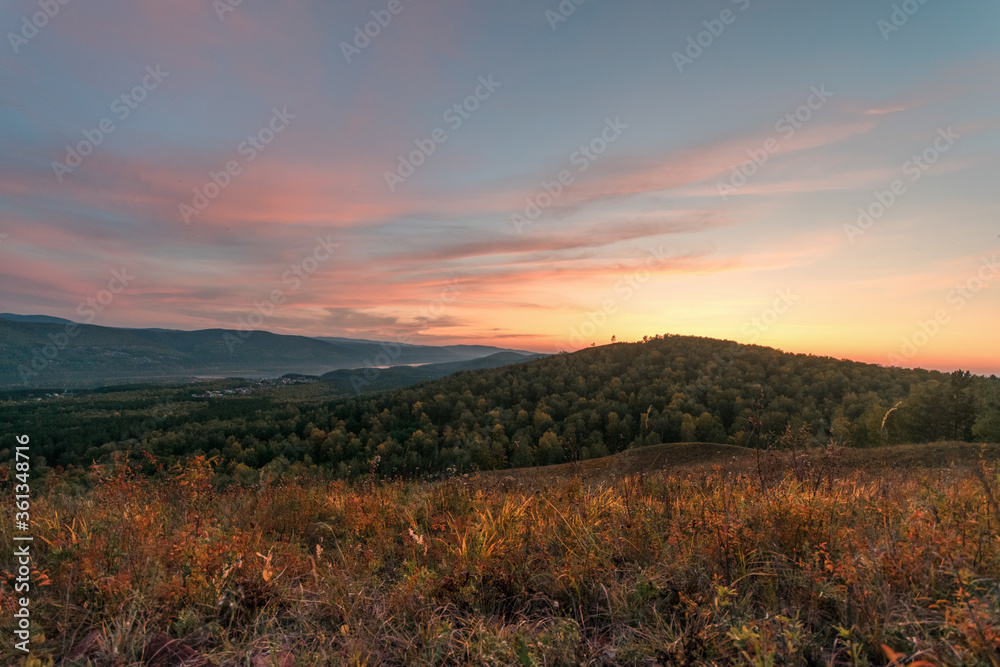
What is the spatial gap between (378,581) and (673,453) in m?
24.3

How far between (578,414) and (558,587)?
208ft

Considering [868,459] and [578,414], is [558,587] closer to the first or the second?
[868,459]

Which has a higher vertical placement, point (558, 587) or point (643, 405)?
point (558, 587)

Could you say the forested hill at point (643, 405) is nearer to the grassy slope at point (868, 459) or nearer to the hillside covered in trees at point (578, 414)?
the hillside covered in trees at point (578, 414)

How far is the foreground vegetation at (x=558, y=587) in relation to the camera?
9.28 feet

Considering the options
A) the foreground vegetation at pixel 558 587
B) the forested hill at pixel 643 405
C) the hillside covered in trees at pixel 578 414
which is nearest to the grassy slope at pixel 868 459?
the foreground vegetation at pixel 558 587

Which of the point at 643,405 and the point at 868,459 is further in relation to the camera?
the point at 643,405

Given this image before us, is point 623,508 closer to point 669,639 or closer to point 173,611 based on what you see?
point 669,639

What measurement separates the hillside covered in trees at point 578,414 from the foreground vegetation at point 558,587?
38.5 m

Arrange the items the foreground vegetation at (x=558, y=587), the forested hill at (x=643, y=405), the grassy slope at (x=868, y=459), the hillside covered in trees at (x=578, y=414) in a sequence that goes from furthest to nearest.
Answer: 1. the hillside covered in trees at (x=578, y=414)
2. the forested hill at (x=643, y=405)
3. the grassy slope at (x=868, y=459)
4. the foreground vegetation at (x=558, y=587)

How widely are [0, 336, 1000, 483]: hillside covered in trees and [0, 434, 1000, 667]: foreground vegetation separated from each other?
38465 mm

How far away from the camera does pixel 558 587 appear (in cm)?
370

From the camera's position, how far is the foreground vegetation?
2.83m

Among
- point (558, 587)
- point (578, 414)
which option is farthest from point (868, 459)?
point (578, 414)
